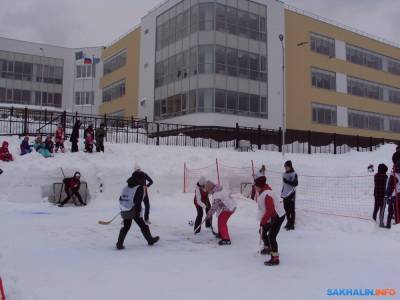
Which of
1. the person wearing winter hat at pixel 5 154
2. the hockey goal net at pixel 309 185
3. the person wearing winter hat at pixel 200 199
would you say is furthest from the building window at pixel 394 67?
the person wearing winter hat at pixel 200 199

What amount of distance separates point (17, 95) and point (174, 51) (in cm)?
2315

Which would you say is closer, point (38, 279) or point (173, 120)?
point (38, 279)

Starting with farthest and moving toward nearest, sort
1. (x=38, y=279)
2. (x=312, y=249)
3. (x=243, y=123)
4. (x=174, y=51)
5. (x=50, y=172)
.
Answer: (x=174, y=51)
(x=243, y=123)
(x=50, y=172)
(x=312, y=249)
(x=38, y=279)

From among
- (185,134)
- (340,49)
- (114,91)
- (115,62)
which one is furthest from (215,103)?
(115,62)

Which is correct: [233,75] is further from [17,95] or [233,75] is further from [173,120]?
[17,95]

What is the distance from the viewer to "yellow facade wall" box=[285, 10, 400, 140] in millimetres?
33719

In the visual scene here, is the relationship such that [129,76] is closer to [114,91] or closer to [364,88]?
[114,91]

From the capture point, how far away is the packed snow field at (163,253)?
5598 mm

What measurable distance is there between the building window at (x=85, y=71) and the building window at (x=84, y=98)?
206 cm

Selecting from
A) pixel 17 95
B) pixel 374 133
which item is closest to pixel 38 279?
pixel 374 133

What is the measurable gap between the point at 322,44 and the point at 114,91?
20.9 meters

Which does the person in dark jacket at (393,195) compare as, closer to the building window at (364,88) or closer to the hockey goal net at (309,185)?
the hockey goal net at (309,185)

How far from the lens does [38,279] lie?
5.83 meters

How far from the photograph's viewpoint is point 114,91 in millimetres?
42656
